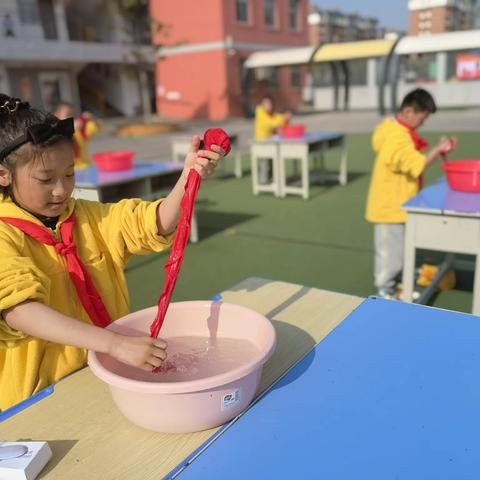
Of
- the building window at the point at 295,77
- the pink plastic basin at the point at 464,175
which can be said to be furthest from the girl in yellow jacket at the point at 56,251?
the building window at the point at 295,77

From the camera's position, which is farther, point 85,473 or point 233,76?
point 233,76

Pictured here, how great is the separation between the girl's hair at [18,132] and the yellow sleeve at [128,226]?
27 cm

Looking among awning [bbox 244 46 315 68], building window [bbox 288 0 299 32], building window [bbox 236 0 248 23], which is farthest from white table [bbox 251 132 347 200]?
building window [bbox 288 0 299 32]

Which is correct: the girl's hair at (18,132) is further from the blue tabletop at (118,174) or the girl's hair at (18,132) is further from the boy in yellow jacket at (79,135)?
the boy in yellow jacket at (79,135)

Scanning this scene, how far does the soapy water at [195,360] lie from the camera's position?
1.10 meters

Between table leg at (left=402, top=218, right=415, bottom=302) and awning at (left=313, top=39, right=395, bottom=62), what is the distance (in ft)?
43.2

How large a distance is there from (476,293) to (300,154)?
4.10 m

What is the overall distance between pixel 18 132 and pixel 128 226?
0.36 metres

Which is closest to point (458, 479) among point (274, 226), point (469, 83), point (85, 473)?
point (85, 473)

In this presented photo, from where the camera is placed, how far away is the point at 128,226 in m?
1.36

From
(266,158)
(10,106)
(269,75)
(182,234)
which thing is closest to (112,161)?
(266,158)

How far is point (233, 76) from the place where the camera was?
20672 millimetres

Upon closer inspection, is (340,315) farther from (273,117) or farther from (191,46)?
(191,46)

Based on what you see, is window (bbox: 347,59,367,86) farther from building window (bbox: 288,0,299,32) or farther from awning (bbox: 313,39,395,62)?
awning (bbox: 313,39,395,62)
